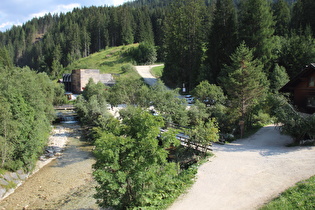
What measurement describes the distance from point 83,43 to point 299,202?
340 feet

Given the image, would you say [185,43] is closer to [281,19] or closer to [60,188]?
[281,19]

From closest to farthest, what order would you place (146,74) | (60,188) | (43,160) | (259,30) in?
(60,188) < (43,160) < (259,30) < (146,74)

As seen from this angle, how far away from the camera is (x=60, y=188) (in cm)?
1569

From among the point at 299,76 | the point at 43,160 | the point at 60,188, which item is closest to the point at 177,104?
the point at 299,76

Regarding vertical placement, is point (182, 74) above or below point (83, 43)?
below

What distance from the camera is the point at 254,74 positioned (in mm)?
20312

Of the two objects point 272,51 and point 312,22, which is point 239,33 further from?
point 312,22

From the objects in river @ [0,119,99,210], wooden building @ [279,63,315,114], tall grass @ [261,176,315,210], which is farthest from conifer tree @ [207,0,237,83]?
tall grass @ [261,176,315,210]

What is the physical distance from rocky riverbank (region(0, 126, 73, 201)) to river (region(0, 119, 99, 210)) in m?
0.37

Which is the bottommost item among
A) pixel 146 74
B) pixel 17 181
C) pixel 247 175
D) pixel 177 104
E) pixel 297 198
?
pixel 17 181

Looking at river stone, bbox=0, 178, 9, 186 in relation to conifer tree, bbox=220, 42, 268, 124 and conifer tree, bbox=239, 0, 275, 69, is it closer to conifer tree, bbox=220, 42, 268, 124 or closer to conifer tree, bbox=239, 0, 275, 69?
conifer tree, bbox=220, 42, 268, 124

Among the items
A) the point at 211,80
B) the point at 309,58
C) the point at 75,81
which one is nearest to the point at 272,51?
the point at 309,58

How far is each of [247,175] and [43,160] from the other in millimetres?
17403

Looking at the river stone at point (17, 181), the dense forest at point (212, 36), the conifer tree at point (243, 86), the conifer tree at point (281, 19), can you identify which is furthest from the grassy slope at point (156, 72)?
the river stone at point (17, 181)
